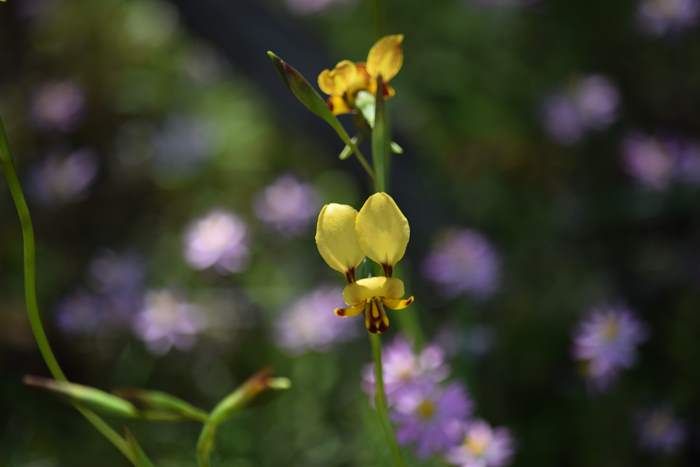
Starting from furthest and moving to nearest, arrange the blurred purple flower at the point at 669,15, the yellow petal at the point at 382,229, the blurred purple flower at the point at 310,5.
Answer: the blurred purple flower at the point at 310,5
the blurred purple flower at the point at 669,15
the yellow petal at the point at 382,229

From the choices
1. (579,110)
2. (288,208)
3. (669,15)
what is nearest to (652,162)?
(579,110)

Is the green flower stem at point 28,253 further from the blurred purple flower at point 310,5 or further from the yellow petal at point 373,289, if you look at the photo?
the blurred purple flower at point 310,5

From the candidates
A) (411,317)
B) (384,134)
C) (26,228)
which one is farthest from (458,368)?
(26,228)

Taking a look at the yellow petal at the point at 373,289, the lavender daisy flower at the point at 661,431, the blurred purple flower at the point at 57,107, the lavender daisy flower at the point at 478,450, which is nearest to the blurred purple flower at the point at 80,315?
the blurred purple flower at the point at 57,107

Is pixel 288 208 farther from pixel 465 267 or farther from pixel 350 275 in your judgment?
pixel 350 275

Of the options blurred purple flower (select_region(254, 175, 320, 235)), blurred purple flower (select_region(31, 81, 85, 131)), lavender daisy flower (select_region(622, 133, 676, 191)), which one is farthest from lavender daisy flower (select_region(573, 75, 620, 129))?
blurred purple flower (select_region(31, 81, 85, 131))

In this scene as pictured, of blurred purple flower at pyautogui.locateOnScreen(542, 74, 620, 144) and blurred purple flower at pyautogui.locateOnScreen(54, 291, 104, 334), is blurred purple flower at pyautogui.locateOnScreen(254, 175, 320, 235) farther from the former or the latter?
blurred purple flower at pyautogui.locateOnScreen(542, 74, 620, 144)
